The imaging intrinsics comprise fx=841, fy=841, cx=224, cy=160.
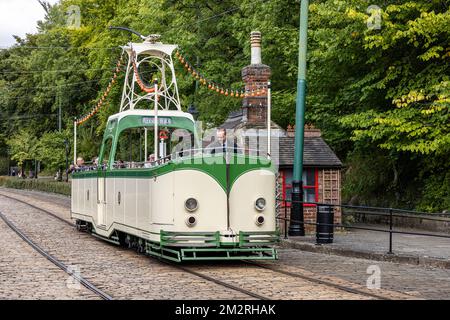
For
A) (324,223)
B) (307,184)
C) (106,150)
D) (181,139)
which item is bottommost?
(324,223)

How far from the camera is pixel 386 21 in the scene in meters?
23.1

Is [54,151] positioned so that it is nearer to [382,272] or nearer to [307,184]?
[307,184]

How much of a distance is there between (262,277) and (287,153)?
33.5ft

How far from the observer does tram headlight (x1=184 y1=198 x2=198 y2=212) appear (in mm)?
14906

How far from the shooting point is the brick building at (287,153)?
917 inches

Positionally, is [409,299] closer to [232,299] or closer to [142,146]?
Result: [232,299]

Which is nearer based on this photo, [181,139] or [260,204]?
[260,204]

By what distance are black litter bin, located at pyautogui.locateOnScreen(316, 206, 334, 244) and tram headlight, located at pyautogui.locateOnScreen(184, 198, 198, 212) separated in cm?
484

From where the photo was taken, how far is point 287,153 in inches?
935

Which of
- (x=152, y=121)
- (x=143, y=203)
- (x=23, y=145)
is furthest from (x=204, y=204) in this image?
(x=23, y=145)

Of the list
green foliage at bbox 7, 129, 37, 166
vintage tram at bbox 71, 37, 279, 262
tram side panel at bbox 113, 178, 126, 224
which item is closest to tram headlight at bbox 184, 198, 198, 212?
vintage tram at bbox 71, 37, 279, 262

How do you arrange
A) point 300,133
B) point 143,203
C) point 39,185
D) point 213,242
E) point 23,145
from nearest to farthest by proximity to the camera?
point 213,242, point 143,203, point 300,133, point 39,185, point 23,145

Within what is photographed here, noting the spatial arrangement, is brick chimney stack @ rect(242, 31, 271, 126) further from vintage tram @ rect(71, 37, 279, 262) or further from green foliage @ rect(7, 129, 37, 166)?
green foliage @ rect(7, 129, 37, 166)
